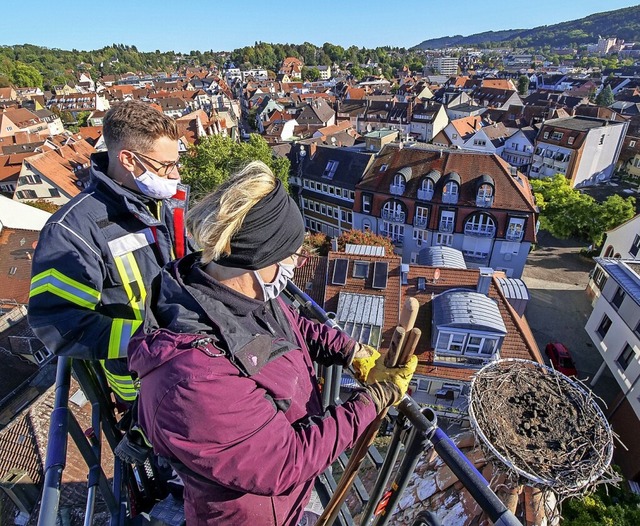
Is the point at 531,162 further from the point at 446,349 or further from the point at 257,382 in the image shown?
the point at 257,382

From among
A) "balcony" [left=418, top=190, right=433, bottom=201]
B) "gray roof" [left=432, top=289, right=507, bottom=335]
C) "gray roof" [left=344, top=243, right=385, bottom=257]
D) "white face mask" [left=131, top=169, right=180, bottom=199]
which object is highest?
"white face mask" [left=131, top=169, right=180, bottom=199]

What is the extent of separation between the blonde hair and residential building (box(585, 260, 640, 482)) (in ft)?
50.3

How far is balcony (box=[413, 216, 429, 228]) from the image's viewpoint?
73.2 ft

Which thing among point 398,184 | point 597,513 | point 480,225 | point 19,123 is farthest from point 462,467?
point 19,123

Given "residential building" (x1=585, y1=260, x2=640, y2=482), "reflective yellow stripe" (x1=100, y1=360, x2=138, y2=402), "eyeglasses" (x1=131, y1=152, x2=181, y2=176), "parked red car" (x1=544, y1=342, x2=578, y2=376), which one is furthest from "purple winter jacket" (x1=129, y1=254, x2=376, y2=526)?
"parked red car" (x1=544, y1=342, x2=578, y2=376)

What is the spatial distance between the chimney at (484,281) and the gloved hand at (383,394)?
12.6m

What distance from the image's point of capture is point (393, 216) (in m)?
23.3

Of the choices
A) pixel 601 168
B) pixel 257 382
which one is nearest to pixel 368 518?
pixel 257 382

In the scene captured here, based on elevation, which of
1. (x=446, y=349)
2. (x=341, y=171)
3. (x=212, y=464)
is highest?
(x=212, y=464)

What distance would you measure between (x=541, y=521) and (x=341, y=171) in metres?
23.1

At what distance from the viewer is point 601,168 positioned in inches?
1505

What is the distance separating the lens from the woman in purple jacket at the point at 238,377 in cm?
148

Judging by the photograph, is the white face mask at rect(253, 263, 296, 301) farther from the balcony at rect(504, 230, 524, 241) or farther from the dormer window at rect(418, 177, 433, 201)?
the balcony at rect(504, 230, 524, 241)

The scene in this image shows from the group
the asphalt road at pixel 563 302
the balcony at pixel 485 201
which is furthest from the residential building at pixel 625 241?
the balcony at pixel 485 201
